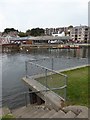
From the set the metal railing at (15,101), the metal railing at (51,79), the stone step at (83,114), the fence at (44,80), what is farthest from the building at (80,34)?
the stone step at (83,114)

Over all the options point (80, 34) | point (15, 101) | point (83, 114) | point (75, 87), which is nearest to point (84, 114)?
point (83, 114)

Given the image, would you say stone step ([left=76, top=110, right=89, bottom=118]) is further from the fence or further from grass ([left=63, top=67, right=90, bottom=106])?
the fence

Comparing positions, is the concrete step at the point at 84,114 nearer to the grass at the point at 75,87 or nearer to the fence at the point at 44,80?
the grass at the point at 75,87

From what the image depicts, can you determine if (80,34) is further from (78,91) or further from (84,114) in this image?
(84,114)

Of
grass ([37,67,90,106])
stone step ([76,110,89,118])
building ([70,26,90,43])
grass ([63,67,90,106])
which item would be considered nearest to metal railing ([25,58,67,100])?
grass ([37,67,90,106])

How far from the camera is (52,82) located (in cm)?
912

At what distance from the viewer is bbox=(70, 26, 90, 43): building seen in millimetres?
125137

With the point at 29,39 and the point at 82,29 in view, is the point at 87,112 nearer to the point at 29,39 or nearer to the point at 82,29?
the point at 29,39

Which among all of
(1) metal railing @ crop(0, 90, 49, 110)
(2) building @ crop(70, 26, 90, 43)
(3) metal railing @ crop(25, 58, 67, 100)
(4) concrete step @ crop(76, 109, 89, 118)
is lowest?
(1) metal railing @ crop(0, 90, 49, 110)

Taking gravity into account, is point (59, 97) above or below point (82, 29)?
below

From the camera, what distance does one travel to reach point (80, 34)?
127m

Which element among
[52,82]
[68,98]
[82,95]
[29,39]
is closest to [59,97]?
[68,98]

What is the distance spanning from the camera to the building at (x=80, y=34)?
125 metres

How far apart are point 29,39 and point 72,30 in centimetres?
3542
